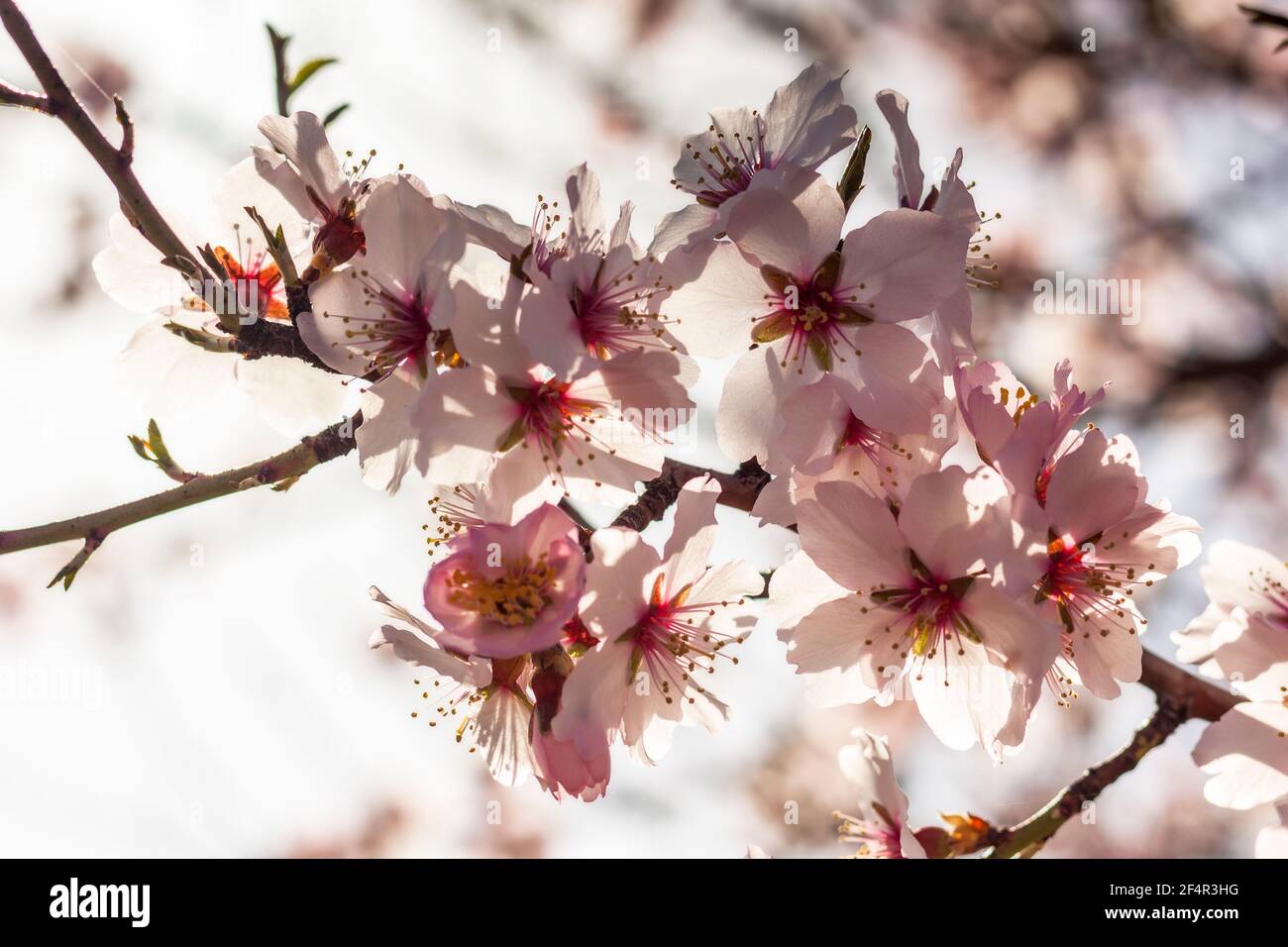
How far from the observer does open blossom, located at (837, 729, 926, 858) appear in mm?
1676

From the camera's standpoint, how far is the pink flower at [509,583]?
40.8 inches

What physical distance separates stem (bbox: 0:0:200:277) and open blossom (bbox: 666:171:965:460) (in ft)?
1.97

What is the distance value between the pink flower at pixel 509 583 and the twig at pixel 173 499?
0.29 metres

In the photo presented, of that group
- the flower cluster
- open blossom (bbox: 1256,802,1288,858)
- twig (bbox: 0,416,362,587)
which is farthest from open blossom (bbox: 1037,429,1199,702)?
twig (bbox: 0,416,362,587)

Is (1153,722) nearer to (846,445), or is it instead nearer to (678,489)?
(846,445)

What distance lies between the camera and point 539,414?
43.5 inches

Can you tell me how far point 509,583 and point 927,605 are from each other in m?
0.55

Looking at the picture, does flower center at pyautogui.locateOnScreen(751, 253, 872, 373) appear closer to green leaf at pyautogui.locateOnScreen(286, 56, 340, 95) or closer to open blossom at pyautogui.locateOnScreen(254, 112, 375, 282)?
open blossom at pyautogui.locateOnScreen(254, 112, 375, 282)

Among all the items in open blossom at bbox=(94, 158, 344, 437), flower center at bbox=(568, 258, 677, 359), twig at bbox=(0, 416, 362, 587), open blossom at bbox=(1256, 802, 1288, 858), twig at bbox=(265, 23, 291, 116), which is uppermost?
twig at bbox=(265, 23, 291, 116)

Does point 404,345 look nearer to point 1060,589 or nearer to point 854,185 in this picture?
point 854,185

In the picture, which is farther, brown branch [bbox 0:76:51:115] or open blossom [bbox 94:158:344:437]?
open blossom [bbox 94:158:344:437]

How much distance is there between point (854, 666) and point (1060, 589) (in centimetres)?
28

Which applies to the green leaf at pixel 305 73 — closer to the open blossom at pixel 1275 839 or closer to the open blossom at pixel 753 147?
the open blossom at pixel 753 147
